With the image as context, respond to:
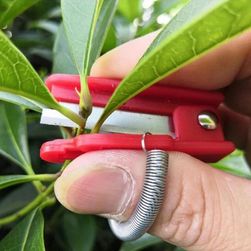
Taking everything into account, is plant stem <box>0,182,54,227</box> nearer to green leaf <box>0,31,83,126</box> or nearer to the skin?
the skin

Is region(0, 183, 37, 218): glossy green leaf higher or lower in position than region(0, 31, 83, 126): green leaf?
lower

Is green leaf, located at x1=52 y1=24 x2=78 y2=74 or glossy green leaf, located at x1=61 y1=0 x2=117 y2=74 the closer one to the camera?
glossy green leaf, located at x1=61 y1=0 x2=117 y2=74

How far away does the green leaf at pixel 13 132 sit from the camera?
0.90 meters

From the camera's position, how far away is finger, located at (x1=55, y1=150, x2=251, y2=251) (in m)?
0.62

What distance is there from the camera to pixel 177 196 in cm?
64

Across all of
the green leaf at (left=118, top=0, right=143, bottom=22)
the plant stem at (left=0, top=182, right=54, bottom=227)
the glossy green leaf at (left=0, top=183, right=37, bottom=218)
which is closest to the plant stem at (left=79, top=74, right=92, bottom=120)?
→ the plant stem at (left=0, top=182, right=54, bottom=227)

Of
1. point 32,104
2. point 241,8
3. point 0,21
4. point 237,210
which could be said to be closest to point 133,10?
point 0,21

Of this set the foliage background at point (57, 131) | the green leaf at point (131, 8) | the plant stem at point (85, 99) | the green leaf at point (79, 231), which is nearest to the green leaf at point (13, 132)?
the foliage background at point (57, 131)

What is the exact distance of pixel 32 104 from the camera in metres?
0.71

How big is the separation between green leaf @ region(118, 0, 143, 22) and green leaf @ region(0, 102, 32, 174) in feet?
1.38

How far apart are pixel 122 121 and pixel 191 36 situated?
0.84ft

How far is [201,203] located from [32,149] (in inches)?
20.6

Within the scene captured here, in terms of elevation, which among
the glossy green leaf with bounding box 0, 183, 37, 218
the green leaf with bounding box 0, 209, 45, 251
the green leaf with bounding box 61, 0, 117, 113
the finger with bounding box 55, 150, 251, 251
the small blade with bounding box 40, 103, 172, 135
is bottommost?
the glossy green leaf with bounding box 0, 183, 37, 218

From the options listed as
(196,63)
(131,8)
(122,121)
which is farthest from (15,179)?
(131,8)
